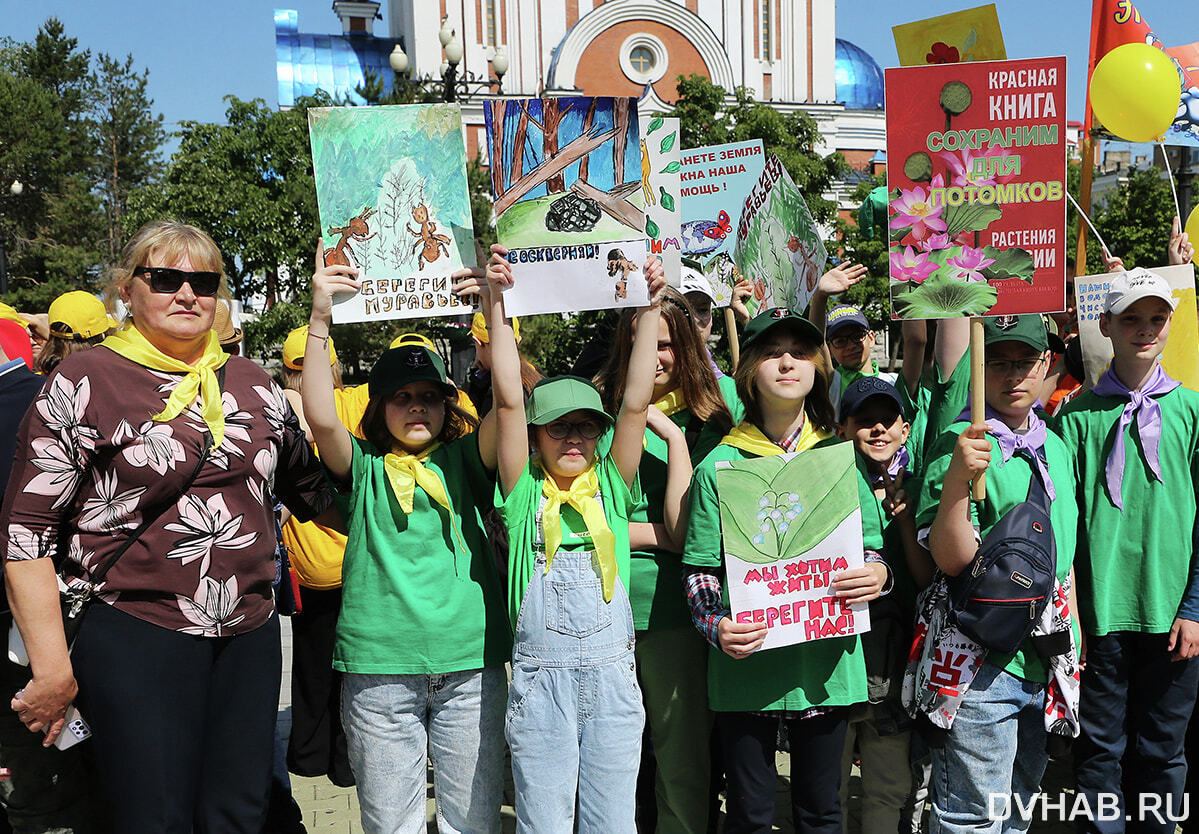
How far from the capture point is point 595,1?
1861 inches

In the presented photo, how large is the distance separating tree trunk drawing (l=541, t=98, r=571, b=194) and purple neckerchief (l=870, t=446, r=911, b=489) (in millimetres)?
1579

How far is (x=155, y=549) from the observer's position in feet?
8.95

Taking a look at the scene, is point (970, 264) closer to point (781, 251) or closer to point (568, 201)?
point (568, 201)

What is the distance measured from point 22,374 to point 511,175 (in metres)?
1.76

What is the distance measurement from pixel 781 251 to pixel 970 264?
1.87 meters

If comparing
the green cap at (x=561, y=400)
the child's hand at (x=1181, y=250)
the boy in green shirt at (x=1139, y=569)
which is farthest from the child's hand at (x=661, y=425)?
the child's hand at (x=1181, y=250)

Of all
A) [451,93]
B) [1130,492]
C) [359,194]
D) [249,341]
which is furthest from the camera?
[249,341]

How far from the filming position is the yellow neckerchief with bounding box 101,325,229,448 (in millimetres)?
2770

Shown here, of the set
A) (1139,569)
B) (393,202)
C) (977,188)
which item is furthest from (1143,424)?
(393,202)

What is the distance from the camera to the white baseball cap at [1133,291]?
3.58 metres

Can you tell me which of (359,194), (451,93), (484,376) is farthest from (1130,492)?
(451,93)

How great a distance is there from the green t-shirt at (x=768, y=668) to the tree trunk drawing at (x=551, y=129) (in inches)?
42.6

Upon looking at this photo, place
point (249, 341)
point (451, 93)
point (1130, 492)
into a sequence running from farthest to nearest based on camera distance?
point (249, 341) → point (451, 93) → point (1130, 492)

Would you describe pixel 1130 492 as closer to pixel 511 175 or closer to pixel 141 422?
pixel 511 175
